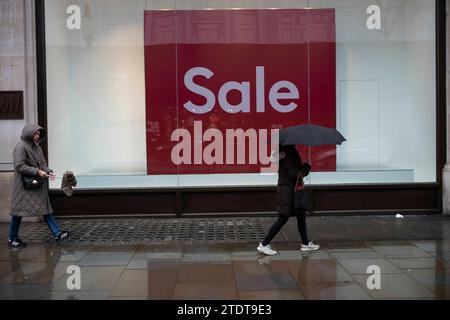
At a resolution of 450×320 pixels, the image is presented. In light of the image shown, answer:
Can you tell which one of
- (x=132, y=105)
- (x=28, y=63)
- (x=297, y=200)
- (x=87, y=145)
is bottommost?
(x=297, y=200)

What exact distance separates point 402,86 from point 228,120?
3.34m

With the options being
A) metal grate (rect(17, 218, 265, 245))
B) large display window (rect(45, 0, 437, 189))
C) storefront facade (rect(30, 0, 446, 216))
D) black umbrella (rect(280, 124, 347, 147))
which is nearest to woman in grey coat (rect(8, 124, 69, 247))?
metal grate (rect(17, 218, 265, 245))

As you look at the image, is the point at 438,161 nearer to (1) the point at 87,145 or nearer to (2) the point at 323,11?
(2) the point at 323,11

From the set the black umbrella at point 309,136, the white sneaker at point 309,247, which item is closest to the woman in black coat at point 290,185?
the black umbrella at point 309,136

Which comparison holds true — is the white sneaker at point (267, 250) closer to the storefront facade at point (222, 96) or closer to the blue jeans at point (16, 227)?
the storefront facade at point (222, 96)

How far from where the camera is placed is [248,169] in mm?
10688

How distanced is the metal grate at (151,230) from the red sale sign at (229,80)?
107 centimetres

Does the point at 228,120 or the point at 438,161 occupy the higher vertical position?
the point at 228,120

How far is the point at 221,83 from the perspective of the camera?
10.6m

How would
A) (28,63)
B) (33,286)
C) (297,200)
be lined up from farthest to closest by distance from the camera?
(28,63), (297,200), (33,286)

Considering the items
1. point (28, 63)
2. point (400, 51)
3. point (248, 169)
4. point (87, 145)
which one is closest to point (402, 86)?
point (400, 51)

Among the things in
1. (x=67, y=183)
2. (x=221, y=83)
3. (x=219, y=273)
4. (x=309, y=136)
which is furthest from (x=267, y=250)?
(x=221, y=83)

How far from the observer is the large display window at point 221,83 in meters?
10.6

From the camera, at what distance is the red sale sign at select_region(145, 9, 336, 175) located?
10.6m
